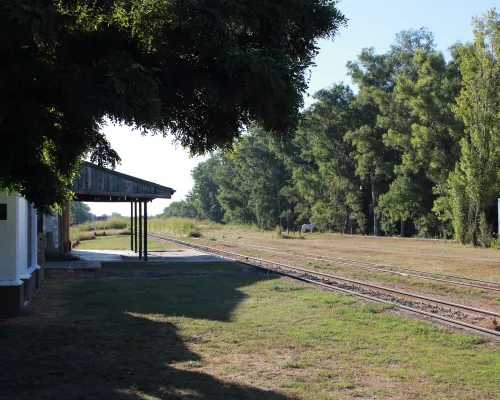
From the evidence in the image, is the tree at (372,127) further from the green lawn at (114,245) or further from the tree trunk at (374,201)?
the green lawn at (114,245)

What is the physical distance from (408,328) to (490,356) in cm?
195

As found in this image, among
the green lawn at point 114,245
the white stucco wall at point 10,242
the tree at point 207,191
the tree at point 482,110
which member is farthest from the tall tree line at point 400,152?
the tree at point 207,191

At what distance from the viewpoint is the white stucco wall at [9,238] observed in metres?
10.6

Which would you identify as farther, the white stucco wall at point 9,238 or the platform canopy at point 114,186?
the platform canopy at point 114,186

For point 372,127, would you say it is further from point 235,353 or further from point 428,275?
point 235,353

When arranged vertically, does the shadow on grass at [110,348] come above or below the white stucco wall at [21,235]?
below

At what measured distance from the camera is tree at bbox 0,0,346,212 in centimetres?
546

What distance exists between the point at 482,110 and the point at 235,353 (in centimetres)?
3167

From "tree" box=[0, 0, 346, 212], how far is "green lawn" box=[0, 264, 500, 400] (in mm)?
2205

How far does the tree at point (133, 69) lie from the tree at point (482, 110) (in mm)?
31710

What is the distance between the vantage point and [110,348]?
8617 mm

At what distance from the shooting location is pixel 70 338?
9.27 m

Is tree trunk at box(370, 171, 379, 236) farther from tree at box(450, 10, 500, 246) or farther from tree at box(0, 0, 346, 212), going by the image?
tree at box(0, 0, 346, 212)

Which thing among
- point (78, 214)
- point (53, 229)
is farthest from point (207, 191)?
point (53, 229)
